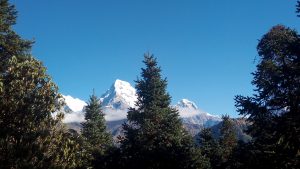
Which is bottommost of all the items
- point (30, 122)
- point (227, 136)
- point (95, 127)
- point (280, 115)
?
point (280, 115)

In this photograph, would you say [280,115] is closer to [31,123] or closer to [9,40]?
[31,123]

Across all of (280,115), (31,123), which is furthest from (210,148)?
(31,123)

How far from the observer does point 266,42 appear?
34.5 meters

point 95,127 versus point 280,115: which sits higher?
point 95,127

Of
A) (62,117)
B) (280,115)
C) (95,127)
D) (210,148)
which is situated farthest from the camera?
(95,127)

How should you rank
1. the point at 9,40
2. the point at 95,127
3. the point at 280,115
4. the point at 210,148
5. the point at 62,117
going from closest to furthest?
the point at 280,115 → the point at 62,117 → the point at 9,40 → the point at 210,148 → the point at 95,127

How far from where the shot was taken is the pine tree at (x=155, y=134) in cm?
3425

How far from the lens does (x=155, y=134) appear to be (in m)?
36.5

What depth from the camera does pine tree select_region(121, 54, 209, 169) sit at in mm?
34250

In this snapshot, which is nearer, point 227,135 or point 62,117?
point 62,117

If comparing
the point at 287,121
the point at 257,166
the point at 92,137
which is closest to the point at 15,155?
the point at 257,166

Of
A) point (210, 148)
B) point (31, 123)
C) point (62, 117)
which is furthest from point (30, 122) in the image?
point (210, 148)

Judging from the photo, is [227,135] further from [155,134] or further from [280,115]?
[280,115]

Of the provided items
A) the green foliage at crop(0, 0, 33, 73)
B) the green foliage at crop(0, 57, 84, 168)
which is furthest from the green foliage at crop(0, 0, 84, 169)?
the green foliage at crop(0, 0, 33, 73)
